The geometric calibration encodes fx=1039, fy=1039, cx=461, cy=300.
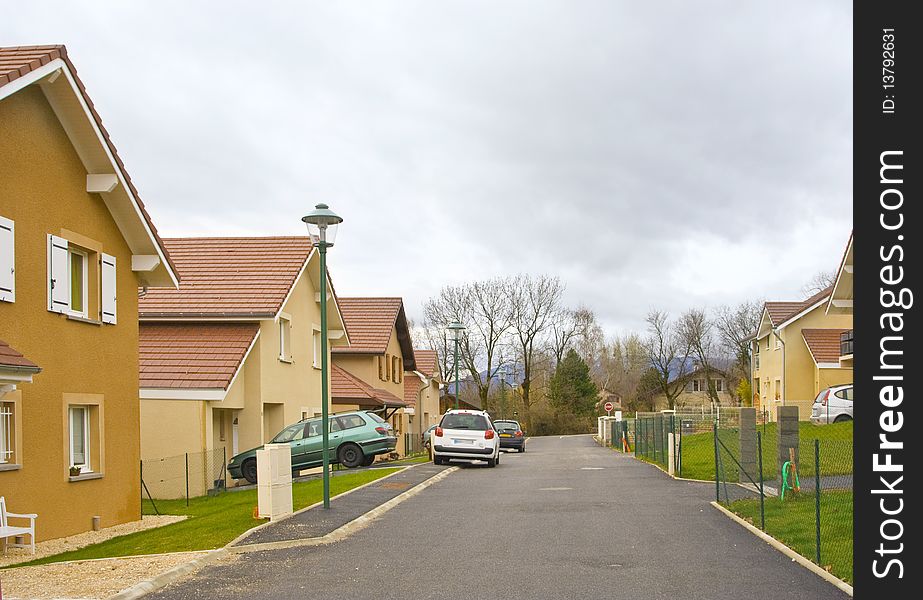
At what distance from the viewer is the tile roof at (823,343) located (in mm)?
50938

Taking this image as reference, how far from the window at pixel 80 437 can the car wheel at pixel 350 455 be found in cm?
1269

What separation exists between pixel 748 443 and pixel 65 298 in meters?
13.1

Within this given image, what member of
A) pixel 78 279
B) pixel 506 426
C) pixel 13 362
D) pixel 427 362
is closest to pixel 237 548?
pixel 13 362

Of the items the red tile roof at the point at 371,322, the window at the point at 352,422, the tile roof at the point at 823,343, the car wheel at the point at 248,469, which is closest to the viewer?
the car wheel at the point at 248,469

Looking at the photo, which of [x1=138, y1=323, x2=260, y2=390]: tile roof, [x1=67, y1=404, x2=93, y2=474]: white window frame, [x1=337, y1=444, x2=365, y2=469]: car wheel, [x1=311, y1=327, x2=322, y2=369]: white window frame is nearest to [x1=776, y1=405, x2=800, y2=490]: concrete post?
[x1=67, y1=404, x2=93, y2=474]: white window frame

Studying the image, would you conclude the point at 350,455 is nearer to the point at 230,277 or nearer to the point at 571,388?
the point at 230,277

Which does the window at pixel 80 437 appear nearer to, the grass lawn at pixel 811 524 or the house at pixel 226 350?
the house at pixel 226 350

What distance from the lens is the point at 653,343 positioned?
109 metres

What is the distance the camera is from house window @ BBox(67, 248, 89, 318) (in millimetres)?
18375

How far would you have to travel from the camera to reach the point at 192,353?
91.6 feet

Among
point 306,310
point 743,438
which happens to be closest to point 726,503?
point 743,438

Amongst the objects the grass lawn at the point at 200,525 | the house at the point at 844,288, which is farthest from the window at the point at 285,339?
the house at the point at 844,288

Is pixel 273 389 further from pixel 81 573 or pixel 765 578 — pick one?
pixel 765 578

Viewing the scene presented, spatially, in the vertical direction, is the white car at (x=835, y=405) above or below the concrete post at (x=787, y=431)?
below
